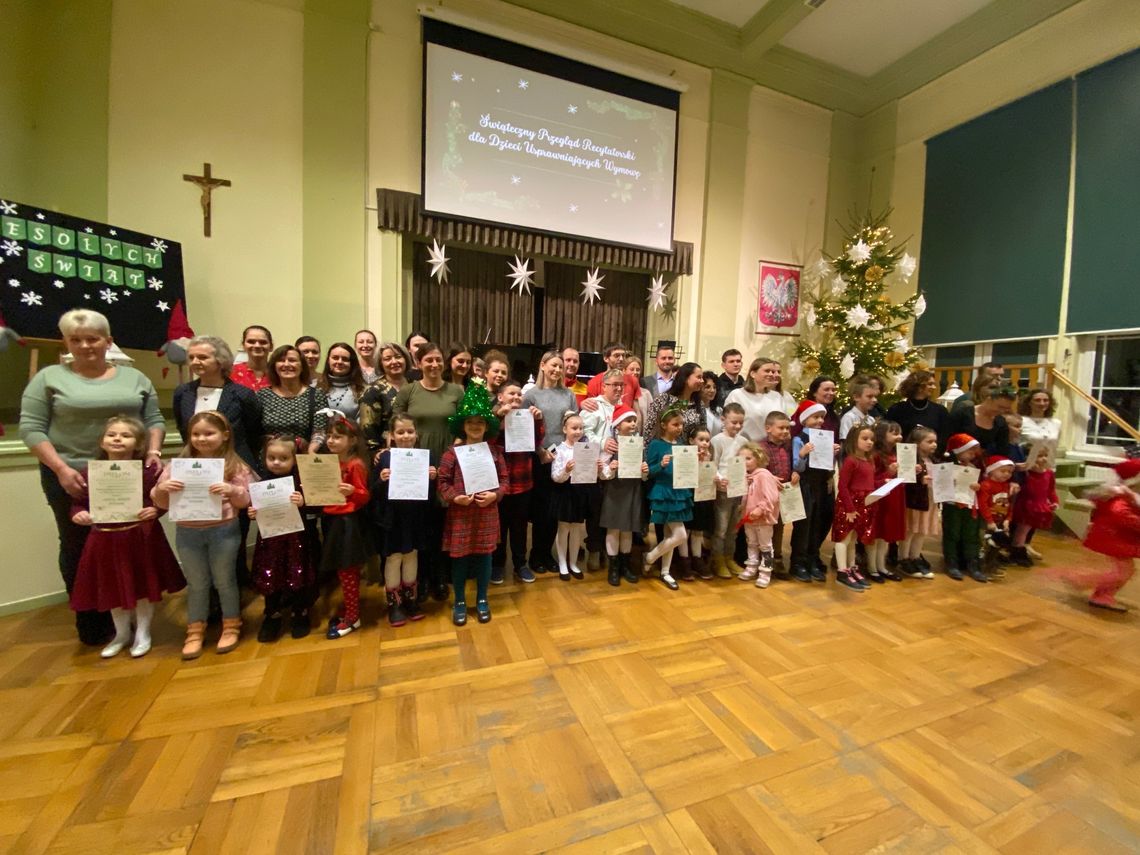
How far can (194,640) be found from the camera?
2025mm

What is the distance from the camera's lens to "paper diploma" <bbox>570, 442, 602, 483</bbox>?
2615 mm

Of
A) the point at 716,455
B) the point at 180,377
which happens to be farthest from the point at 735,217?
the point at 180,377

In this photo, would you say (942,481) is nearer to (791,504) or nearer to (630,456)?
(791,504)

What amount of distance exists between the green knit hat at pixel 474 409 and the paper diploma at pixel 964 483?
9.83ft

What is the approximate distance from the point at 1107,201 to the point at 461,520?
257 inches

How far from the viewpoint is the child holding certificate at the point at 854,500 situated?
2.86 meters

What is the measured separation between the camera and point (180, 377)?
11.5 ft

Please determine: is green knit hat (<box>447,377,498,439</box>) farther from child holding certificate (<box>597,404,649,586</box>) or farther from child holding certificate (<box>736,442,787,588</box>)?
child holding certificate (<box>736,442,787,588</box>)

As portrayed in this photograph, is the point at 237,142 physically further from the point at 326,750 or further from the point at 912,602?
the point at 912,602

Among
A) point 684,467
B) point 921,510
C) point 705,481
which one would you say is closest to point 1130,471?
point 921,510

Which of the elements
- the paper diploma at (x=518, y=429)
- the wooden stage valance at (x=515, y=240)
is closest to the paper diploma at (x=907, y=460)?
the paper diploma at (x=518, y=429)

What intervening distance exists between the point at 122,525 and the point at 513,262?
158 inches

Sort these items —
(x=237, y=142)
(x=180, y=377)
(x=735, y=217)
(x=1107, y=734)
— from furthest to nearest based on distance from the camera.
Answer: (x=735, y=217) < (x=237, y=142) < (x=180, y=377) < (x=1107, y=734)

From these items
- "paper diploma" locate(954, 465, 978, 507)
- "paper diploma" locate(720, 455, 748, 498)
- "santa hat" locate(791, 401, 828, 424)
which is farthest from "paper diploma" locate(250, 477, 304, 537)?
"paper diploma" locate(954, 465, 978, 507)
